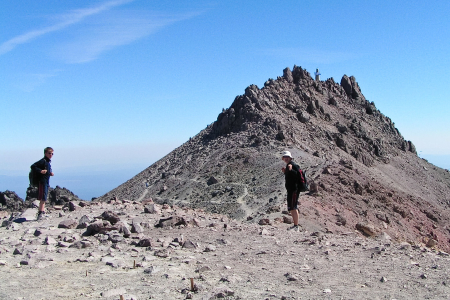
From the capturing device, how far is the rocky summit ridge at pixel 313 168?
20.1 m

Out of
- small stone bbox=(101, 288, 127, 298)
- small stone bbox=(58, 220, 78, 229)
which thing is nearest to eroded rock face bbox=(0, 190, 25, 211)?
small stone bbox=(58, 220, 78, 229)

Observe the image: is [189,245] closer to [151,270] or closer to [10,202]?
[151,270]

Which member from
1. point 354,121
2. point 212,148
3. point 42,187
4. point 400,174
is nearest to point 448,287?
point 42,187

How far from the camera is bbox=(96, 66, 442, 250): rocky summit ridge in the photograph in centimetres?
2011

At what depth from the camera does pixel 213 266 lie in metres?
7.36

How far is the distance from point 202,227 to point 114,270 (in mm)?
3797

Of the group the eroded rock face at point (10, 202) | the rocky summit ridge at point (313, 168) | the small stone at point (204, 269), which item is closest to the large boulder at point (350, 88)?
the rocky summit ridge at point (313, 168)

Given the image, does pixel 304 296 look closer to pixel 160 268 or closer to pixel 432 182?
pixel 160 268

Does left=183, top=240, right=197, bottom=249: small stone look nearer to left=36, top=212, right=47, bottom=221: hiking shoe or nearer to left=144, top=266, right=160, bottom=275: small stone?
left=144, top=266, right=160, bottom=275: small stone

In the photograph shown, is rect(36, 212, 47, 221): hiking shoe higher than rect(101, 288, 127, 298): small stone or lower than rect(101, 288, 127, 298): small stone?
higher

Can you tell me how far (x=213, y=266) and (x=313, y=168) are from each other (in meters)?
18.4

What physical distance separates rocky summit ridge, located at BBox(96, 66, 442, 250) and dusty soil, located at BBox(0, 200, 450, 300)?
377 cm

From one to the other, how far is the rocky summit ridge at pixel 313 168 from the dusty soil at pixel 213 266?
3765 millimetres

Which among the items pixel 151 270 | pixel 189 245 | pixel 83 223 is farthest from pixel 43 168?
pixel 151 270
